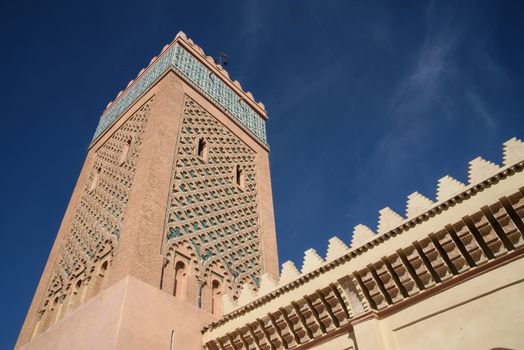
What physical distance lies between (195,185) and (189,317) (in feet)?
6.31

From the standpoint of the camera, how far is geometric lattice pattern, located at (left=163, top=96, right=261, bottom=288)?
19.3ft

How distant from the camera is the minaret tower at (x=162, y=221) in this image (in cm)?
473

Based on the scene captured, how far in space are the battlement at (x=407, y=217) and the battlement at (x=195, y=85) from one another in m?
3.96

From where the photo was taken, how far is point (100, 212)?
21.2ft

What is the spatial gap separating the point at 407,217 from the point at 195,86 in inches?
186

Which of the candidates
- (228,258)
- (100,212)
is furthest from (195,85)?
(228,258)

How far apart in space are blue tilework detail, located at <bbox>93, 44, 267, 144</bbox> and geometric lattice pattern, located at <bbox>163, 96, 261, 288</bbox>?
1.98 feet

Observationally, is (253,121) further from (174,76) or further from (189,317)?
(189,317)

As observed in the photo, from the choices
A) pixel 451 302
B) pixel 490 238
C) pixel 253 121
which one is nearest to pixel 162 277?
pixel 451 302

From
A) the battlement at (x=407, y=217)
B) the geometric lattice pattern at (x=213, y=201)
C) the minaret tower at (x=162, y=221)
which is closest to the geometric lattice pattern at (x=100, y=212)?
the minaret tower at (x=162, y=221)

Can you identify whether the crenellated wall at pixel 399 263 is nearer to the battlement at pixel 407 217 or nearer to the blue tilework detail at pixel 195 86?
the battlement at pixel 407 217

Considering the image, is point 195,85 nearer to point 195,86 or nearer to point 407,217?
point 195,86

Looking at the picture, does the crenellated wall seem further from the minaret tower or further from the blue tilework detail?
the blue tilework detail

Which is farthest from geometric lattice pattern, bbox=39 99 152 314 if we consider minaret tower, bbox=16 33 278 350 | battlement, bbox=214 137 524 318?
battlement, bbox=214 137 524 318
